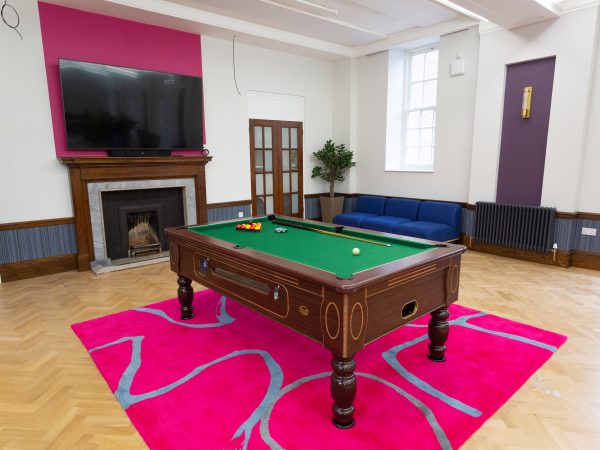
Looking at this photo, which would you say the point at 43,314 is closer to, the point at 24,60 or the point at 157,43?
the point at 24,60

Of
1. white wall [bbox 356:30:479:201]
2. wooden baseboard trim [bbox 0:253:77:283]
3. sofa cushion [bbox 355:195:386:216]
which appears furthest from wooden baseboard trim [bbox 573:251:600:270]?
wooden baseboard trim [bbox 0:253:77:283]

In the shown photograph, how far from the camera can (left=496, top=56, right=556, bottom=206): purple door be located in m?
4.83

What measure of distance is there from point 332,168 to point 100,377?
212 inches

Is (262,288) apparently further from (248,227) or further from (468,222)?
(468,222)

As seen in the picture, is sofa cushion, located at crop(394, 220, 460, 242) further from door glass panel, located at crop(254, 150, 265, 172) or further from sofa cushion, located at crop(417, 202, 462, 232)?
door glass panel, located at crop(254, 150, 265, 172)

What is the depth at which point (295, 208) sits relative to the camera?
Answer: 23.7ft

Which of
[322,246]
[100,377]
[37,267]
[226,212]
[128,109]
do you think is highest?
[128,109]

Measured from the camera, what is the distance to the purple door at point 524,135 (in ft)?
15.9

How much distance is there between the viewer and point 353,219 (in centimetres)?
641

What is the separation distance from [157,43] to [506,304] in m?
5.30

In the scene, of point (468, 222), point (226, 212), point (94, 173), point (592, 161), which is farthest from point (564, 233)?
point (94, 173)

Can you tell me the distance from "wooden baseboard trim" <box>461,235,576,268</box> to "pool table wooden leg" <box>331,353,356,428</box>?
13.7 feet

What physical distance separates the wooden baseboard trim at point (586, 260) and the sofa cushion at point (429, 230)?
1500 millimetres

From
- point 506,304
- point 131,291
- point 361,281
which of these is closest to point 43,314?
point 131,291
